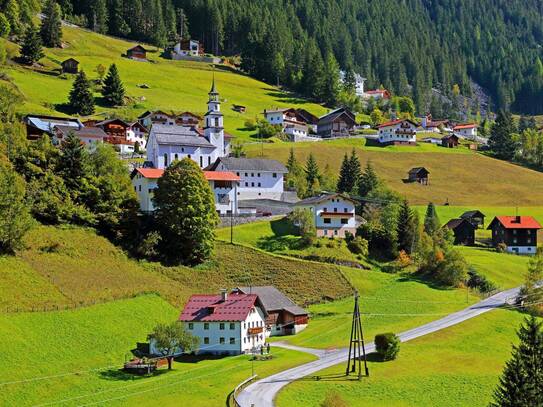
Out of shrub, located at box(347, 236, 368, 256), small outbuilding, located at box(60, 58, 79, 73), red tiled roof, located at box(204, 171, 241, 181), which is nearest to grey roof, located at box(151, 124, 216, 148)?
red tiled roof, located at box(204, 171, 241, 181)

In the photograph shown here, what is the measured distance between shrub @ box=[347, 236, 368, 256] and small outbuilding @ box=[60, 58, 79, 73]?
8524cm

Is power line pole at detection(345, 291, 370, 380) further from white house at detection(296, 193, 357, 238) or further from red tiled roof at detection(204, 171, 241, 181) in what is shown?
red tiled roof at detection(204, 171, 241, 181)

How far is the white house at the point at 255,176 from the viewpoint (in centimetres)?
9000

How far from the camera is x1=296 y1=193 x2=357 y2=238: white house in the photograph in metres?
80.9

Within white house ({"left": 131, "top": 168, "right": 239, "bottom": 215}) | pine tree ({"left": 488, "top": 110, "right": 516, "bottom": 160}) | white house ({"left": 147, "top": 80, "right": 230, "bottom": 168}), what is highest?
pine tree ({"left": 488, "top": 110, "right": 516, "bottom": 160})

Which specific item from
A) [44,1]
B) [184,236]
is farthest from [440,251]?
[44,1]

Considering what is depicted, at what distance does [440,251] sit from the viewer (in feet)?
252

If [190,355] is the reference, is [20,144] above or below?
above

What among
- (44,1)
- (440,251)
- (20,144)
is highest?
(44,1)

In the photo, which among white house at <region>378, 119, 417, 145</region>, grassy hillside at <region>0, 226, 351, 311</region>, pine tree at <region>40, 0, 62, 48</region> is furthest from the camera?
pine tree at <region>40, 0, 62, 48</region>

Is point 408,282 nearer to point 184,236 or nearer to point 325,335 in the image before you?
point 325,335

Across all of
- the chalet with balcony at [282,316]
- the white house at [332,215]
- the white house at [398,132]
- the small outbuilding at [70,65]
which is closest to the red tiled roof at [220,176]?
the white house at [332,215]

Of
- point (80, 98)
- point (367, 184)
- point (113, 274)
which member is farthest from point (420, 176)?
point (113, 274)

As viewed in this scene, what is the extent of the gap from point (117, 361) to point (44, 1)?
488 feet
